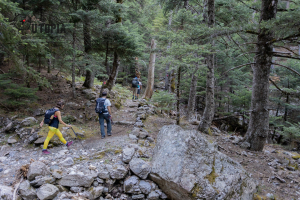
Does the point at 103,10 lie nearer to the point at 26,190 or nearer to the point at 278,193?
the point at 26,190

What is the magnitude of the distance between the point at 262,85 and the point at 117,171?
657cm

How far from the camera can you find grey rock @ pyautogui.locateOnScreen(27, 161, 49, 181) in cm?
357

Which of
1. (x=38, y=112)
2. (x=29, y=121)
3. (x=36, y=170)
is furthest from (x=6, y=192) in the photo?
(x=38, y=112)

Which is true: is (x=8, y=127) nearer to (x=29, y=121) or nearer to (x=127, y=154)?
(x=29, y=121)

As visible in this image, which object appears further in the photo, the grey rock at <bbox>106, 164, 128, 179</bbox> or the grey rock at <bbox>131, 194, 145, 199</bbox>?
the grey rock at <bbox>106, 164, 128, 179</bbox>

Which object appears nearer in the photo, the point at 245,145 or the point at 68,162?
the point at 68,162

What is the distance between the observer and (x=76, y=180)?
369cm

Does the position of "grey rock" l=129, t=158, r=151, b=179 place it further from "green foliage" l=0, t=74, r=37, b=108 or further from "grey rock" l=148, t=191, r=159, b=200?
"green foliage" l=0, t=74, r=37, b=108

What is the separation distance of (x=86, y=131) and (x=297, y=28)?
322 inches

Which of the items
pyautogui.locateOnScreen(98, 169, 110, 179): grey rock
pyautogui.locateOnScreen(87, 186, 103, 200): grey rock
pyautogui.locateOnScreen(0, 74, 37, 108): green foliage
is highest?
pyautogui.locateOnScreen(0, 74, 37, 108): green foliage

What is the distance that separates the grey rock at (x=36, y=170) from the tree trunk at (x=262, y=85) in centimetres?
768

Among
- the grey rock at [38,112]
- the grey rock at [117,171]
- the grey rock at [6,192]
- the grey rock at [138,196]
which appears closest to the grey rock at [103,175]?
the grey rock at [117,171]

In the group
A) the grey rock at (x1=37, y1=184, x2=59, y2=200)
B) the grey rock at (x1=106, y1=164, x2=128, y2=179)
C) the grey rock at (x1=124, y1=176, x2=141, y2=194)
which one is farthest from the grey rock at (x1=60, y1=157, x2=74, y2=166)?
the grey rock at (x1=124, y1=176, x2=141, y2=194)

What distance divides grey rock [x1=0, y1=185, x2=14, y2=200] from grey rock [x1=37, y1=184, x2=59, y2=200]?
1.75 ft
